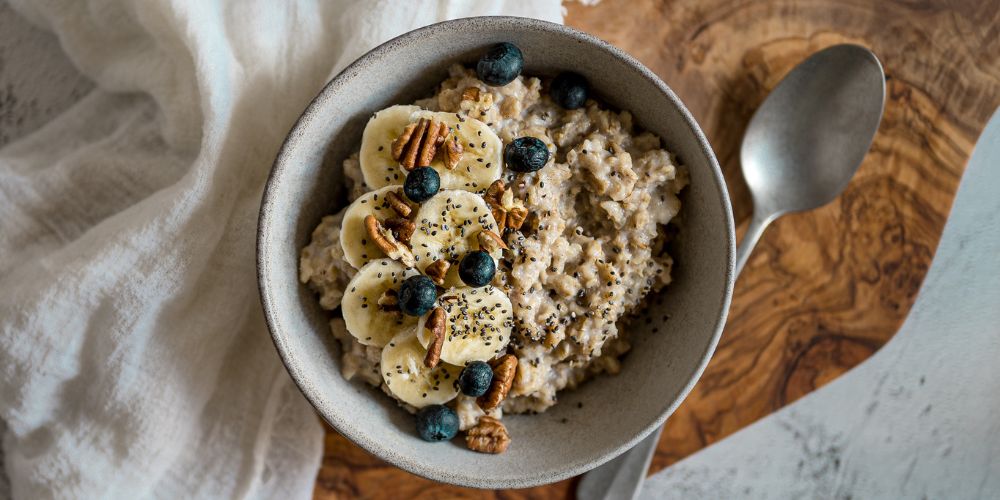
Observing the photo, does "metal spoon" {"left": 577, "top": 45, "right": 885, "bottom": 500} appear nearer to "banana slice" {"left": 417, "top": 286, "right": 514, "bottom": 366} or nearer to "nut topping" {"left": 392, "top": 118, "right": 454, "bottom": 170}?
"banana slice" {"left": 417, "top": 286, "right": 514, "bottom": 366}

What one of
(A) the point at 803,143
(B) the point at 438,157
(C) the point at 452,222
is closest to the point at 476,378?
(C) the point at 452,222

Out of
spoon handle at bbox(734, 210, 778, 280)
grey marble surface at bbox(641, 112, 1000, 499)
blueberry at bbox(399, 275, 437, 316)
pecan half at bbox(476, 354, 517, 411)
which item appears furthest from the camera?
grey marble surface at bbox(641, 112, 1000, 499)

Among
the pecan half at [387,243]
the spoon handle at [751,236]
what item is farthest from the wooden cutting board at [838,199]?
the pecan half at [387,243]

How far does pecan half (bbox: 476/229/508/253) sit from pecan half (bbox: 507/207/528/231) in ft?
0.13

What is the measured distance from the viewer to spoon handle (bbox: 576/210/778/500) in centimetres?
198

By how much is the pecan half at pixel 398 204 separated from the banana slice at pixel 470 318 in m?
0.18

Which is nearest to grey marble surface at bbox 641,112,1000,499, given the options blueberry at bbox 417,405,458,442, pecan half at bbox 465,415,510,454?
pecan half at bbox 465,415,510,454

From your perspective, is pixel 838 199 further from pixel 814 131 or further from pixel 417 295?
pixel 417 295

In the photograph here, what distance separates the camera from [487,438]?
172cm

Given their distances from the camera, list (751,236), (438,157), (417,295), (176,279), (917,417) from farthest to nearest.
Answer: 1. (917,417)
2. (751,236)
3. (176,279)
4. (438,157)
5. (417,295)

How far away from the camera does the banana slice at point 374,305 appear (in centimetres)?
160

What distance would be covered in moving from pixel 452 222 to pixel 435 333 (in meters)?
0.22

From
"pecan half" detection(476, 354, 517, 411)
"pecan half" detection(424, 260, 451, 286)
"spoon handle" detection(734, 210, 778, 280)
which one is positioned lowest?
"spoon handle" detection(734, 210, 778, 280)

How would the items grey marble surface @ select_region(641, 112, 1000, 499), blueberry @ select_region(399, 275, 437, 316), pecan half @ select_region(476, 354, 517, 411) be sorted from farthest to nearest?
grey marble surface @ select_region(641, 112, 1000, 499), pecan half @ select_region(476, 354, 517, 411), blueberry @ select_region(399, 275, 437, 316)
